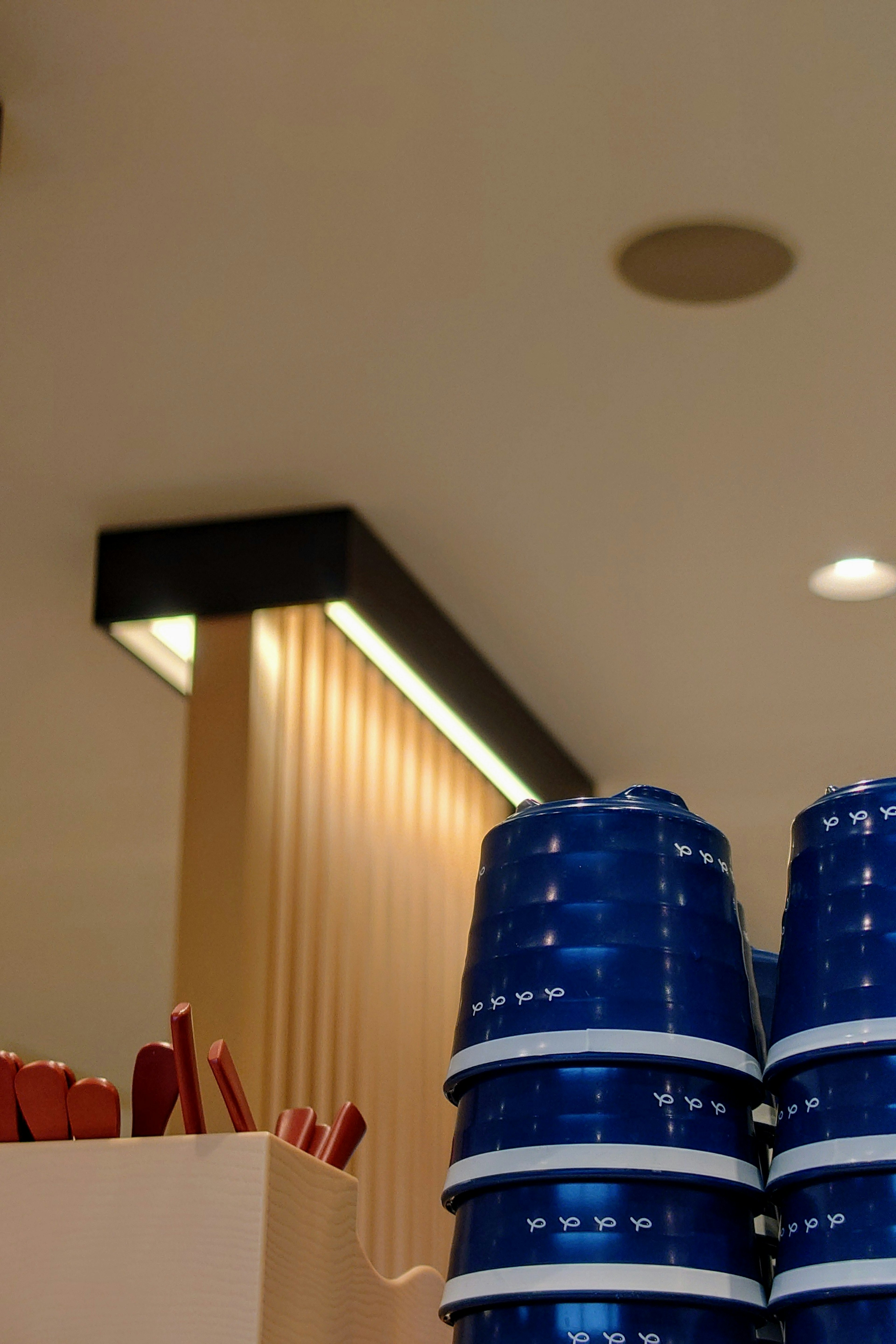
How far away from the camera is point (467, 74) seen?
2.07m

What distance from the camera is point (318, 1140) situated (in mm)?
1125

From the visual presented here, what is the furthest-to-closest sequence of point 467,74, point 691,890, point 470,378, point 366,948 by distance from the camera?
point 366,948 → point 470,378 → point 467,74 → point 691,890

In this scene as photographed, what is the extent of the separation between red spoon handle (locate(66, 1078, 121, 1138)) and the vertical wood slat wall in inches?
69.8

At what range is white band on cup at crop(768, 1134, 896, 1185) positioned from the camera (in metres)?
0.73

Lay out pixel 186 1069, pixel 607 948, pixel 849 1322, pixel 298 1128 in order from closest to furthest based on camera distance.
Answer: pixel 849 1322 < pixel 607 948 < pixel 186 1069 < pixel 298 1128

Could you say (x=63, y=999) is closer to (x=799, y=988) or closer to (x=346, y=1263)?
(x=346, y=1263)

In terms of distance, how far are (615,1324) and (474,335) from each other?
2.02 m

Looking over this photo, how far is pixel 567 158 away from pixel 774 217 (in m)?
0.32

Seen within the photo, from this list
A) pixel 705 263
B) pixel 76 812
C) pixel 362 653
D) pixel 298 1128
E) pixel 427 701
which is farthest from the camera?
pixel 76 812

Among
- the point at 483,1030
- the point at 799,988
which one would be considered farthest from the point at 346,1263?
the point at 799,988

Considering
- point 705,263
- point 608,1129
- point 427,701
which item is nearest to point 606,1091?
point 608,1129

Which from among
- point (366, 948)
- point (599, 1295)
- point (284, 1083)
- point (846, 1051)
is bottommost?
point (599, 1295)

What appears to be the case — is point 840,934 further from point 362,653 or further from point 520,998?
point 362,653

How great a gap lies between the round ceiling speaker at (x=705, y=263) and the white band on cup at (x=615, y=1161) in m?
1.78
